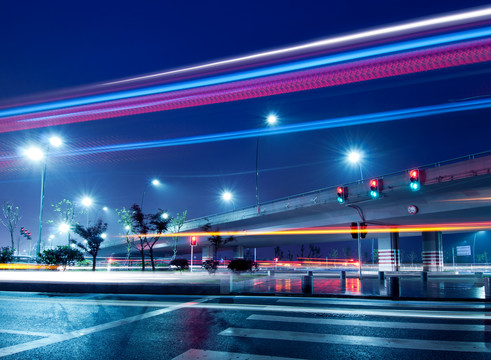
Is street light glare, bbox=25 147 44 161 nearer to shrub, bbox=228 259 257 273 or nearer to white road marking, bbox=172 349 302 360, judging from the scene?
shrub, bbox=228 259 257 273

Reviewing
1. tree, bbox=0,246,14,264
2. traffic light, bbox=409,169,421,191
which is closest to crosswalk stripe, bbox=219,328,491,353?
traffic light, bbox=409,169,421,191

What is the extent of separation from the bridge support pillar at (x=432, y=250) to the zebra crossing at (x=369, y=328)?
31493mm

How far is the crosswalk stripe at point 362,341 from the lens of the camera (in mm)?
6023

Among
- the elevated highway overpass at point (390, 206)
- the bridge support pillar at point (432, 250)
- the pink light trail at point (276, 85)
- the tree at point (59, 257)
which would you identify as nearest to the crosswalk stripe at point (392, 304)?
the pink light trail at point (276, 85)

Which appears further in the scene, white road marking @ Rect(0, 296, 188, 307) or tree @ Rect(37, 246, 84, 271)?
tree @ Rect(37, 246, 84, 271)

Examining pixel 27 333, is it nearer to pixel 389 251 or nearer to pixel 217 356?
pixel 217 356

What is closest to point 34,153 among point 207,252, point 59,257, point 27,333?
point 59,257

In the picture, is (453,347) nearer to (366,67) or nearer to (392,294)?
(392,294)

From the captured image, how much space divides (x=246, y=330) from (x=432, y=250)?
38.1 metres

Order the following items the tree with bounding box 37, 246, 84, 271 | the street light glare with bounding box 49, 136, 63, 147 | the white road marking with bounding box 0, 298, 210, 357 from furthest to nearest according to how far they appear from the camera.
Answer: the tree with bounding box 37, 246, 84, 271, the street light glare with bounding box 49, 136, 63, 147, the white road marking with bounding box 0, 298, 210, 357

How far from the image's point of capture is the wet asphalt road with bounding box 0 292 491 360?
19.1 ft

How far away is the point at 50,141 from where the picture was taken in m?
29.3

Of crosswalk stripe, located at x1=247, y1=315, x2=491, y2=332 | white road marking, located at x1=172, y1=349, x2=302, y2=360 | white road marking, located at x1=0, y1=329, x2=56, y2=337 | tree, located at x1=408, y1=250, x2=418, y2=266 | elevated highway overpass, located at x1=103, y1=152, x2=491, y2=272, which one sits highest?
elevated highway overpass, located at x1=103, y1=152, x2=491, y2=272

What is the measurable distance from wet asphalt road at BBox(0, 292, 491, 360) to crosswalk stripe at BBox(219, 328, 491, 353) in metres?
0.02
